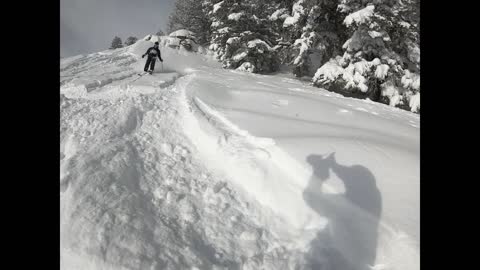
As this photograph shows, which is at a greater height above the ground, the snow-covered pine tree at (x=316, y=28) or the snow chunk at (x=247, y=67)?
the snow-covered pine tree at (x=316, y=28)

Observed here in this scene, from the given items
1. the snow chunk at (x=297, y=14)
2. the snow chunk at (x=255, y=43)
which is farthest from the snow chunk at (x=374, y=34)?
the snow chunk at (x=255, y=43)

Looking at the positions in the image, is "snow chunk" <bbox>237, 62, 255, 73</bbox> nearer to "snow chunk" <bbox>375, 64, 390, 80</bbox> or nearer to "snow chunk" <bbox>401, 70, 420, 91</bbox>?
"snow chunk" <bbox>375, 64, 390, 80</bbox>

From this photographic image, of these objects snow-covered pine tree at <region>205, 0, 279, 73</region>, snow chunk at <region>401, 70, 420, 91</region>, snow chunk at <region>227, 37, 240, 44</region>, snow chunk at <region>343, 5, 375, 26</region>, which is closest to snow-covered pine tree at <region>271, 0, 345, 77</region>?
snow chunk at <region>343, 5, 375, 26</region>

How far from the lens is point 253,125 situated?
5.87 meters

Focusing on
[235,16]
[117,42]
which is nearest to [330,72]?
[235,16]

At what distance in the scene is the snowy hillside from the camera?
3.07 meters

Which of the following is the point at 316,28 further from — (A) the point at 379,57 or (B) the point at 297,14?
(A) the point at 379,57

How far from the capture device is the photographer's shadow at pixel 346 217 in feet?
10.4

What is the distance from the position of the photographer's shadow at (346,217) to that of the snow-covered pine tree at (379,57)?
8.73m

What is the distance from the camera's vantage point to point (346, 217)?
3.53 meters

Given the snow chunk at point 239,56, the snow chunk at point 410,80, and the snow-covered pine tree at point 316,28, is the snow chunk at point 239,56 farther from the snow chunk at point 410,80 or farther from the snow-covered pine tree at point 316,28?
the snow chunk at point 410,80

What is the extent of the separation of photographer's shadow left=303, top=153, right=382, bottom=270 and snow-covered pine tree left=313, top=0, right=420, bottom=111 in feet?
28.6
